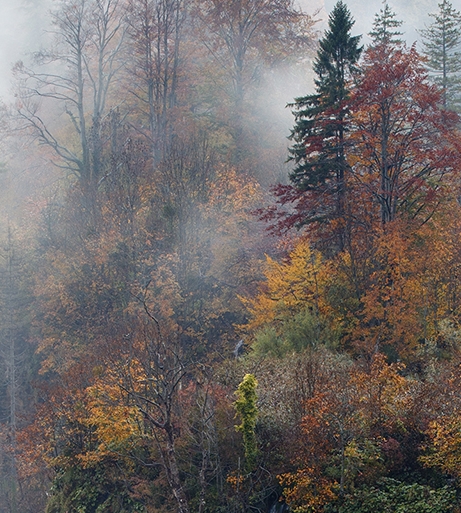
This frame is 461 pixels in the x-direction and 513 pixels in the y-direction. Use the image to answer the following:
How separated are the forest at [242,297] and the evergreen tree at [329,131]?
111 millimetres

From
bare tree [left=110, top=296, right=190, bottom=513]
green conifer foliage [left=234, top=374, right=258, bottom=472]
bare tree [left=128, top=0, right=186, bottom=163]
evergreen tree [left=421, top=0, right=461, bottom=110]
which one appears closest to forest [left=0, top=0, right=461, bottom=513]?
green conifer foliage [left=234, top=374, right=258, bottom=472]

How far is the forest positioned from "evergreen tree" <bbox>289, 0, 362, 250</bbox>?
11 centimetres

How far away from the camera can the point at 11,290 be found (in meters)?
32.3

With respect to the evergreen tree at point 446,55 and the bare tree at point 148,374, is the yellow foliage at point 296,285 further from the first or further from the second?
the evergreen tree at point 446,55

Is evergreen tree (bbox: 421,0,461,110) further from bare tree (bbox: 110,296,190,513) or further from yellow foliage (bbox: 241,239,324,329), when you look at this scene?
bare tree (bbox: 110,296,190,513)

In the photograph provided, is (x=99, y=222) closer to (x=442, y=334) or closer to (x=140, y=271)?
(x=140, y=271)

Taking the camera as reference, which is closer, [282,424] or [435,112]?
[282,424]

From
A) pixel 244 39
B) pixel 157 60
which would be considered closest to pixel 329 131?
pixel 157 60

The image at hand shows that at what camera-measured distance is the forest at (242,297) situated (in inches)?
519

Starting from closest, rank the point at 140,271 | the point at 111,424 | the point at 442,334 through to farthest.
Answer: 1. the point at 111,424
2. the point at 442,334
3. the point at 140,271

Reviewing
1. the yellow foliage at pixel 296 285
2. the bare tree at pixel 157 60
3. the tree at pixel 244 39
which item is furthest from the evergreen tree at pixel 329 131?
the bare tree at pixel 157 60

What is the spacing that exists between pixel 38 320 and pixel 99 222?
6.07 m

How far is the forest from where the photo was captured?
13.2 m

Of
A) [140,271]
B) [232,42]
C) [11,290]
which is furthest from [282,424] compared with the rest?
[232,42]
